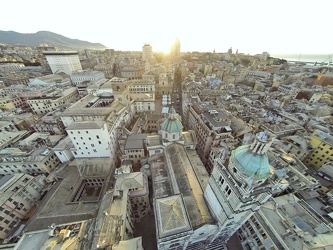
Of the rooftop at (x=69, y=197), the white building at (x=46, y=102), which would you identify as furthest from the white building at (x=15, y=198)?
the white building at (x=46, y=102)

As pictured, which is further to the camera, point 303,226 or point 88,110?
point 88,110

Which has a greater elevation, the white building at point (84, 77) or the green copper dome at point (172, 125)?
the green copper dome at point (172, 125)

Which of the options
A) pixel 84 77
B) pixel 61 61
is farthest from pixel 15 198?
pixel 61 61

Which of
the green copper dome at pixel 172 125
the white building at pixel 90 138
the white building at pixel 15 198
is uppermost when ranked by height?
the green copper dome at pixel 172 125

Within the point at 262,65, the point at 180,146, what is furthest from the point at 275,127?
the point at 262,65

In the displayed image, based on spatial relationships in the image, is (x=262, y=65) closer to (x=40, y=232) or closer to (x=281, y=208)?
(x=281, y=208)

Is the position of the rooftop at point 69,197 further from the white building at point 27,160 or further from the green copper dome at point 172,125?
the green copper dome at point 172,125

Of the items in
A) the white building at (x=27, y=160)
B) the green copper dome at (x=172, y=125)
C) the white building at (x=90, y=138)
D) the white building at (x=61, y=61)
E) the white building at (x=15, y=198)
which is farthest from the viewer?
the white building at (x=61, y=61)
